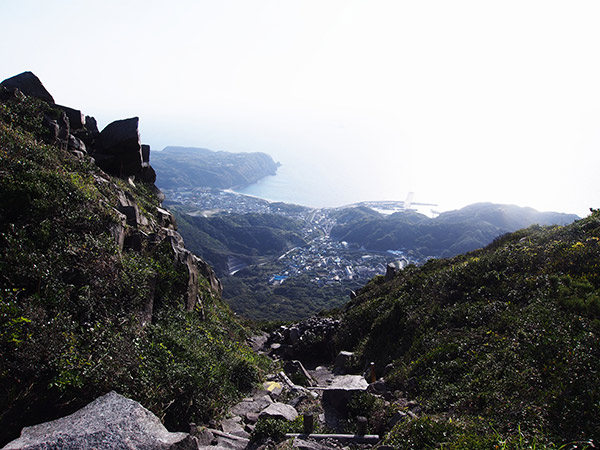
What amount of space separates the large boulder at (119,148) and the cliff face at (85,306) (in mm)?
3713

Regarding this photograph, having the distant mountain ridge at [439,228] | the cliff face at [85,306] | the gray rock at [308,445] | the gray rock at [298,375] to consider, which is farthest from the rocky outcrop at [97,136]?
the distant mountain ridge at [439,228]

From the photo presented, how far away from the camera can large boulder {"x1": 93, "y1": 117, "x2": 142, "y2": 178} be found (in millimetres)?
16906

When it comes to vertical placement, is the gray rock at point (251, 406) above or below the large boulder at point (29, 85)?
below

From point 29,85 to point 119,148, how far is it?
14.3ft

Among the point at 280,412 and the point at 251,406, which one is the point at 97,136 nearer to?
the point at 251,406

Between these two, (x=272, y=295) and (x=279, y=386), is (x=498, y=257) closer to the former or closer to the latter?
(x=279, y=386)

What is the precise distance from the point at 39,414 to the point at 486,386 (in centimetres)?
807

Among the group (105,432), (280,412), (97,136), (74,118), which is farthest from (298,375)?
(74,118)

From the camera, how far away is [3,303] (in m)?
6.04

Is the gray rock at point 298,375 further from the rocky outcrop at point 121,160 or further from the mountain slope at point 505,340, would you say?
the rocky outcrop at point 121,160

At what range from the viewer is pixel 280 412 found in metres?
7.59

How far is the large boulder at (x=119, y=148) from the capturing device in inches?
666

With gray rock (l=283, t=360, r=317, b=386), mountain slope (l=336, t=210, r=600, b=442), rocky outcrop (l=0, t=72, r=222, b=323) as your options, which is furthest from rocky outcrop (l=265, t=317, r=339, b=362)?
rocky outcrop (l=0, t=72, r=222, b=323)

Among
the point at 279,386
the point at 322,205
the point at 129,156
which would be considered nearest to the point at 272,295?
the point at 129,156
